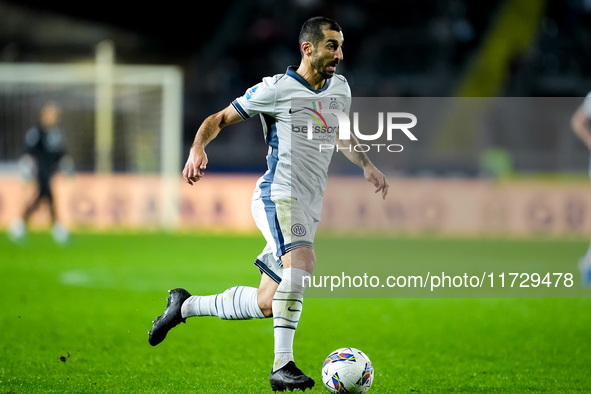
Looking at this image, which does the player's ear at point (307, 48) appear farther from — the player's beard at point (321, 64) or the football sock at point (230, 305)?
the football sock at point (230, 305)

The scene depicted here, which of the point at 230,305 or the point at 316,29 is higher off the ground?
the point at 316,29

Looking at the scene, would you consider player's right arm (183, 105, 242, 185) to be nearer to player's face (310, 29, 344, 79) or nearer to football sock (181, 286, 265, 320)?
player's face (310, 29, 344, 79)

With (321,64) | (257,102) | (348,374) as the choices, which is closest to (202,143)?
(257,102)

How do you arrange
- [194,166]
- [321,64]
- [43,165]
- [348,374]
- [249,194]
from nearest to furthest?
[348,374]
[194,166]
[321,64]
[43,165]
[249,194]

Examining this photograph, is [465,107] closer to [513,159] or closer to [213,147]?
[513,159]

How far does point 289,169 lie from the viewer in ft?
15.3

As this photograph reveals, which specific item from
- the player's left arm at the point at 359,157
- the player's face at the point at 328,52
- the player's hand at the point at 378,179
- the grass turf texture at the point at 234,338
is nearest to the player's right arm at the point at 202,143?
the player's face at the point at 328,52

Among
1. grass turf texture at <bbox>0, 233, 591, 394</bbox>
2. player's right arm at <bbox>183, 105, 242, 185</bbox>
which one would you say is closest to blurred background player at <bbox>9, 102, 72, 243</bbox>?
grass turf texture at <bbox>0, 233, 591, 394</bbox>

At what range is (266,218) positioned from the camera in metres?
4.68

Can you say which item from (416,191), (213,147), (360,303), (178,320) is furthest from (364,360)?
(213,147)

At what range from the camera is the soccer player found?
14.8 feet

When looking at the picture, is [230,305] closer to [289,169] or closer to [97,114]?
[289,169]

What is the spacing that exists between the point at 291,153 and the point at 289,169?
0.31 ft

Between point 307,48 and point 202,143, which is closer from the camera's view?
point 202,143
